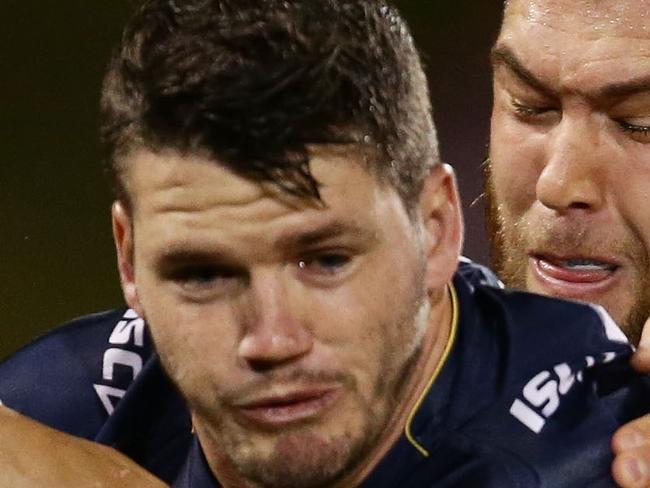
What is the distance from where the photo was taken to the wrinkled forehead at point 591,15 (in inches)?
63.7

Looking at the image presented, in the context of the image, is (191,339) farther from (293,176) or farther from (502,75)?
(502,75)

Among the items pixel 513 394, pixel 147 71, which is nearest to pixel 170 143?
pixel 147 71

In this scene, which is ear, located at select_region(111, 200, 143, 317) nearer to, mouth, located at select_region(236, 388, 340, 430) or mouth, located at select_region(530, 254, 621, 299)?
mouth, located at select_region(236, 388, 340, 430)

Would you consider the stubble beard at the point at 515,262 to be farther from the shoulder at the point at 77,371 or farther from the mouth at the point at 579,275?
the shoulder at the point at 77,371

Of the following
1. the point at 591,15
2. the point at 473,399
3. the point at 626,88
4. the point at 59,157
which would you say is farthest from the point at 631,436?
the point at 59,157

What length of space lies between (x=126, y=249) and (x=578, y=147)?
2.20 ft

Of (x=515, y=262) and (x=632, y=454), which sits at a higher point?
(x=632, y=454)

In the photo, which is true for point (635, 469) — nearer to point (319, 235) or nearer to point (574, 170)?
point (319, 235)

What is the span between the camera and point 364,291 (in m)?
1.03

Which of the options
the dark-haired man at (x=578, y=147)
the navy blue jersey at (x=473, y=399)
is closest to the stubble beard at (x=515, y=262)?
the dark-haired man at (x=578, y=147)

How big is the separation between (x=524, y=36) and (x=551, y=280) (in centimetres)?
30

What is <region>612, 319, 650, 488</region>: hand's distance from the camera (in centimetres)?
105

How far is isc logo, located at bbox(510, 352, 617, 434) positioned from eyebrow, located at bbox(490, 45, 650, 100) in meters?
0.53

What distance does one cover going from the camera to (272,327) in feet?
3.25
